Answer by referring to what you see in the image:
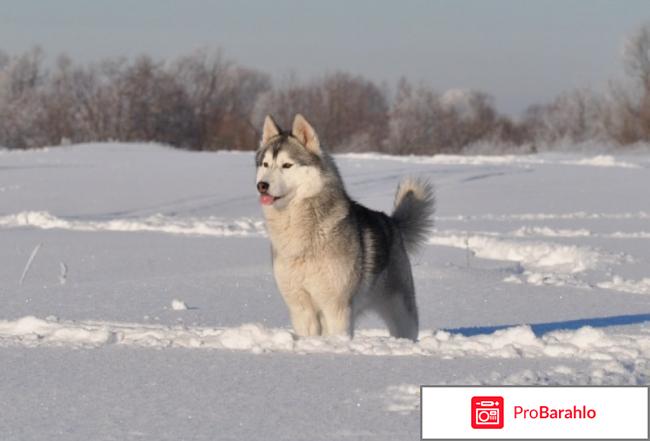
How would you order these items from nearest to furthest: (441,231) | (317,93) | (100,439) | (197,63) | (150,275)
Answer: (100,439) → (150,275) → (441,231) → (317,93) → (197,63)

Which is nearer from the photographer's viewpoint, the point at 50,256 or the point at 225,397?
the point at 225,397

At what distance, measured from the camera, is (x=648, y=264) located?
444 inches

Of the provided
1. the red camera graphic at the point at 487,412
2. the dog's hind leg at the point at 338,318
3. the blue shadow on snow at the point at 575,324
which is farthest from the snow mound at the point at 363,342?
the blue shadow on snow at the point at 575,324

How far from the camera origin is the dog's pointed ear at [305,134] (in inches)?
257

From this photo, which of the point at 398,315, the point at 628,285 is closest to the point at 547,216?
the point at 628,285

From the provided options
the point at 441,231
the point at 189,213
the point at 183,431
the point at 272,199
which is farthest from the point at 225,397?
the point at 189,213

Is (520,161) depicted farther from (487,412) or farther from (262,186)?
(487,412)

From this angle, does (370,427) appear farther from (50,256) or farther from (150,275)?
(50,256)

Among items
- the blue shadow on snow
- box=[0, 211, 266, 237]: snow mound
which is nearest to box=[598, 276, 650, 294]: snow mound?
the blue shadow on snow

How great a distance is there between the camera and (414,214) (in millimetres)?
7473

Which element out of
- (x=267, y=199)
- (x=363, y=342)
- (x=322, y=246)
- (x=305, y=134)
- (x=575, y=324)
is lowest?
(x=575, y=324)

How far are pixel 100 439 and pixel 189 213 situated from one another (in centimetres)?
1481

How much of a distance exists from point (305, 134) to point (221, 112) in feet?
189

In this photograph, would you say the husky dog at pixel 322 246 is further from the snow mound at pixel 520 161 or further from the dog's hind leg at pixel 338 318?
the snow mound at pixel 520 161
